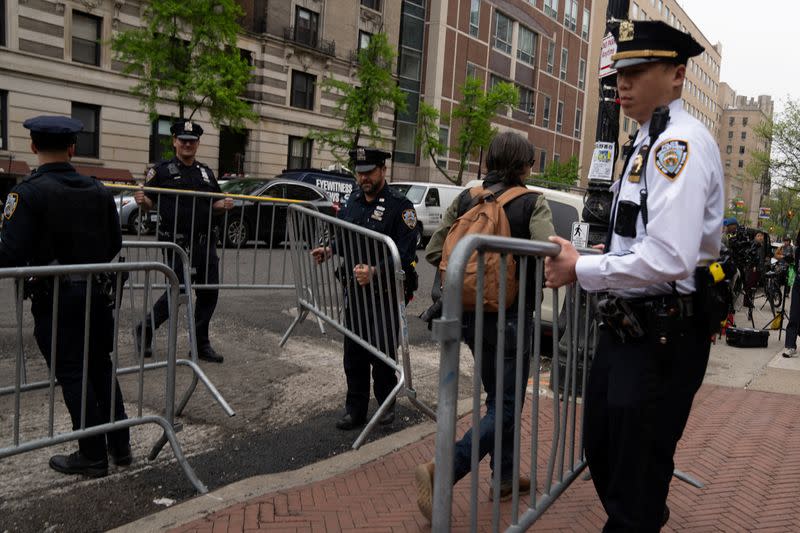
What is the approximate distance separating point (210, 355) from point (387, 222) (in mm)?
2261

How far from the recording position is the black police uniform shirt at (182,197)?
6398 mm

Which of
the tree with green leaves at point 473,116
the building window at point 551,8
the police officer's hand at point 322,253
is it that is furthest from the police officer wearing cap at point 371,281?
the building window at point 551,8

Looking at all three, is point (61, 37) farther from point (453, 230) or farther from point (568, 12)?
point (568, 12)

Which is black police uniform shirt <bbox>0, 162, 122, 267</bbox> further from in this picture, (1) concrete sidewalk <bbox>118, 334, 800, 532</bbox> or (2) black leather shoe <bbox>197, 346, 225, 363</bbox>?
(2) black leather shoe <bbox>197, 346, 225, 363</bbox>

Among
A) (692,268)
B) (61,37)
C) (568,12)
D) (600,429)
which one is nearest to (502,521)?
(600,429)

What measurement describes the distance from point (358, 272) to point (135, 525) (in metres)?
2.11

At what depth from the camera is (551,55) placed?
168ft

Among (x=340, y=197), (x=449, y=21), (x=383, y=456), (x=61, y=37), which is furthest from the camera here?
(x=449, y=21)

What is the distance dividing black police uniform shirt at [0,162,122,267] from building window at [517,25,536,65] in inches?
1836

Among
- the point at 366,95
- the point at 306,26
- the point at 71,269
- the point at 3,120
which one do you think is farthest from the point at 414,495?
the point at 306,26

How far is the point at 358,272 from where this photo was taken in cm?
470

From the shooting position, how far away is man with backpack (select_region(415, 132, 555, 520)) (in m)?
3.10

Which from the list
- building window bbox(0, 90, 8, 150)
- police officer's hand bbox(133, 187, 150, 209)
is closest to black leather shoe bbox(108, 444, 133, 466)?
police officer's hand bbox(133, 187, 150, 209)

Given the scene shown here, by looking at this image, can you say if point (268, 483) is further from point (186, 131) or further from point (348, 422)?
point (186, 131)
